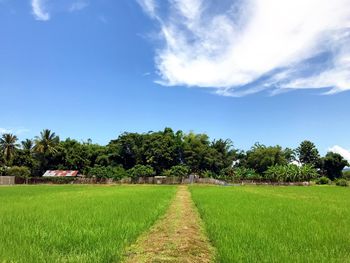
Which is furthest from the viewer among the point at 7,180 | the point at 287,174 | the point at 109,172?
the point at 287,174

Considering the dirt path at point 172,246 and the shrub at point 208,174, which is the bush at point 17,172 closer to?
the shrub at point 208,174

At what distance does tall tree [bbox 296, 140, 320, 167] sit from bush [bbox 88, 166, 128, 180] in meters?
51.0

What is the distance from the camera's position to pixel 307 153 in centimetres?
9988

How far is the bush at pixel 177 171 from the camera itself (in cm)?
6844

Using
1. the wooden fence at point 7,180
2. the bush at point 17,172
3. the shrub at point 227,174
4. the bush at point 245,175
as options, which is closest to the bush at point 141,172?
the shrub at point 227,174

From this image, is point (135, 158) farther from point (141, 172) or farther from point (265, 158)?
point (265, 158)

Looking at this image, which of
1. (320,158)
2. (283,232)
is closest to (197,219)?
(283,232)

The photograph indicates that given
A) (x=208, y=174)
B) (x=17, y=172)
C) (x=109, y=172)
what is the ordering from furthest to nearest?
(x=208, y=174), (x=109, y=172), (x=17, y=172)

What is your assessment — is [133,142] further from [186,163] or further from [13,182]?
[13,182]

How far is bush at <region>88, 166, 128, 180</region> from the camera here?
68.2 meters

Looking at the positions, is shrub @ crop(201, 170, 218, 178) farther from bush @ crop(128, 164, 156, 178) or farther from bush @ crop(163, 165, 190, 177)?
bush @ crop(128, 164, 156, 178)

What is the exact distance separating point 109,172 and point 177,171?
1178 centimetres

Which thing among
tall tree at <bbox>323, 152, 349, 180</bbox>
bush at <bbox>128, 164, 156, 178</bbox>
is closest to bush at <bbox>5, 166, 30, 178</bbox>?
bush at <bbox>128, 164, 156, 178</bbox>

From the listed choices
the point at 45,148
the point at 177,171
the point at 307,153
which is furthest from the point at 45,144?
the point at 307,153
